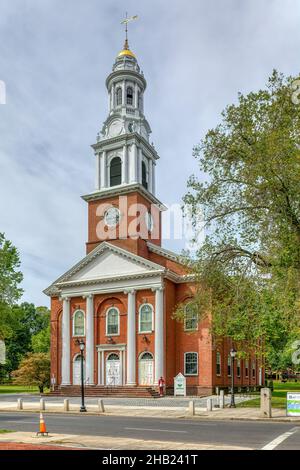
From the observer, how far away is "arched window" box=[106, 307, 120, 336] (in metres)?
45.3

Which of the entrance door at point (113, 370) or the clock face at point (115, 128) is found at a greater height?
the clock face at point (115, 128)

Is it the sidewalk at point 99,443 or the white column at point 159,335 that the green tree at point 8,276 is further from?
the sidewalk at point 99,443

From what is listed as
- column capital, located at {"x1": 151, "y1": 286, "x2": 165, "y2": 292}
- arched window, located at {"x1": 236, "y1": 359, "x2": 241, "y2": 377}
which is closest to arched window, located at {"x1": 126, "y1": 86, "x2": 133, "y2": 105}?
column capital, located at {"x1": 151, "y1": 286, "x2": 165, "y2": 292}

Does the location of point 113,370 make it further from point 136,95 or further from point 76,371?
point 136,95

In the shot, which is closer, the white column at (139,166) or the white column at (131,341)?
the white column at (131,341)

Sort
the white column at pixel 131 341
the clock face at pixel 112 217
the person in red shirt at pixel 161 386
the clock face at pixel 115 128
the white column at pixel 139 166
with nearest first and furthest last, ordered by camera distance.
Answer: the person in red shirt at pixel 161 386
the white column at pixel 131 341
the clock face at pixel 112 217
the white column at pixel 139 166
the clock face at pixel 115 128

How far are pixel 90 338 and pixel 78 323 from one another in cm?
239

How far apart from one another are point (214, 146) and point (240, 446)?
1654cm

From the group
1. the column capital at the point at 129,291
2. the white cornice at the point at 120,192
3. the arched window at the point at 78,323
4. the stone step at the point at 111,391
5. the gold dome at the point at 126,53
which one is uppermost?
the gold dome at the point at 126,53

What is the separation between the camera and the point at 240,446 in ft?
46.6

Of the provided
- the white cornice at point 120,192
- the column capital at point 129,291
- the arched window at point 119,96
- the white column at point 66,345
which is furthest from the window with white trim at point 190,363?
the arched window at point 119,96

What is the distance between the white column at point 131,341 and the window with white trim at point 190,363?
450 centimetres

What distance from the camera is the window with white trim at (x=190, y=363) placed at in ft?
144

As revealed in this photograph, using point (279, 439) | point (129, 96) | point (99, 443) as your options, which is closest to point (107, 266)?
point (129, 96)
